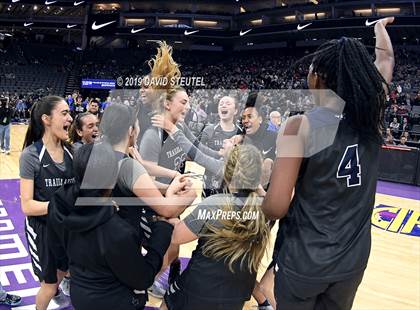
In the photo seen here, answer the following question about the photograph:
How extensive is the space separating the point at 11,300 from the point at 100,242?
6.17 feet

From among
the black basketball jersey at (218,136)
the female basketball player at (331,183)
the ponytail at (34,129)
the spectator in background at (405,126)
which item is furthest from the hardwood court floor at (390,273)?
the spectator in background at (405,126)

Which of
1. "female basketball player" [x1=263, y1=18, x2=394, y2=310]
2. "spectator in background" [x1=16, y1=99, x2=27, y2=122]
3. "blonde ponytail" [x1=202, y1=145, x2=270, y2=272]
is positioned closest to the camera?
"female basketball player" [x1=263, y1=18, x2=394, y2=310]

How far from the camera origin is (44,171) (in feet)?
8.13

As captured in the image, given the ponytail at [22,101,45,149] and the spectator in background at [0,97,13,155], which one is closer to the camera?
the ponytail at [22,101,45,149]

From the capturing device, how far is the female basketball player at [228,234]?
2037 mm

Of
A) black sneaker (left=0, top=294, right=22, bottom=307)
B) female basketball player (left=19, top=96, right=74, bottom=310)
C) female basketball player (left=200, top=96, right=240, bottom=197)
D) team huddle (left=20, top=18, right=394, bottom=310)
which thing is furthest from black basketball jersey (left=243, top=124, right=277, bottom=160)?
black sneaker (left=0, top=294, right=22, bottom=307)

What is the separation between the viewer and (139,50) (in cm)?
3027

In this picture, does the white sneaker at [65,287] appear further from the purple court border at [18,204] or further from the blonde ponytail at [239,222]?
the blonde ponytail at [239,222]

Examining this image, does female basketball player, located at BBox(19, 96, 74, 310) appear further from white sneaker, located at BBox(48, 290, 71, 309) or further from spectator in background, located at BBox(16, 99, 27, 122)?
spectator in background, located at BBox(16, 99, 27, 122)

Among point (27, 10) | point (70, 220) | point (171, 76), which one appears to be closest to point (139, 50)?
point (27, 10)

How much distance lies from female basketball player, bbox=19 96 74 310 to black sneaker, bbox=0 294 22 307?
19.9 inches

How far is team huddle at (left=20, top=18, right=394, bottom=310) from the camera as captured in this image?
4.59 ft

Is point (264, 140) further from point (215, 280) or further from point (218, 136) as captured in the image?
point (215, 280)

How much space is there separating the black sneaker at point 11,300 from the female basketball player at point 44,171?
506 millimetres
